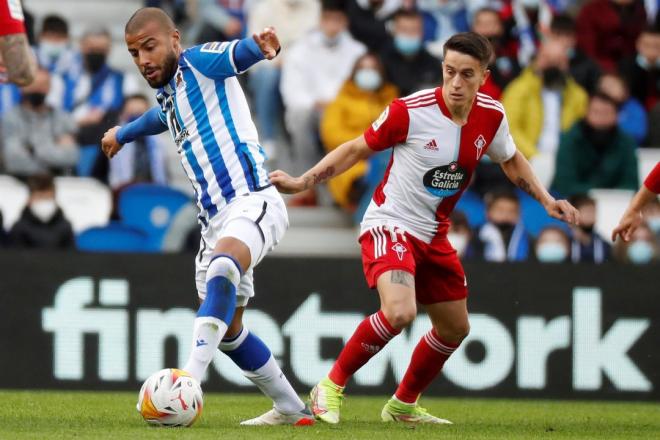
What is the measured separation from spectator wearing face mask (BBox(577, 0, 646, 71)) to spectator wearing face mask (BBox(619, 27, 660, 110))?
0.37 m

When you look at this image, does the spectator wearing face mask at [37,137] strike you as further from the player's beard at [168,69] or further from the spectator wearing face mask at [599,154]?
the player's beard at [168,69]

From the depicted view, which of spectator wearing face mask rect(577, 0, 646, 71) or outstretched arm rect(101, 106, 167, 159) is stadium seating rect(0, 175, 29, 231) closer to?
outstretched arm rect(101, 106, 167, 159)

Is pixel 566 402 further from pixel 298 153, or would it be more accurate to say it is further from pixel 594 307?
pixel 298 153

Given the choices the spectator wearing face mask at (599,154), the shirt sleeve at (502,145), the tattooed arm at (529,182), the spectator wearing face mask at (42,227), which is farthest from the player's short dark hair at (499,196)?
the shirt sleeve at (502,145)

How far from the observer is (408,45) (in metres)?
14.6

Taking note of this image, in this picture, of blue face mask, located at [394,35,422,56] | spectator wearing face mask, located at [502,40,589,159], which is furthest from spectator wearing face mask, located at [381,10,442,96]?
spectator wearing face mask, located at [502,40,589,159]

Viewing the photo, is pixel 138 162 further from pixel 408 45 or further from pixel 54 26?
pixel 408 45

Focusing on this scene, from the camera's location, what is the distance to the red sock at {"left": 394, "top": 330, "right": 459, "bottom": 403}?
8.47 m

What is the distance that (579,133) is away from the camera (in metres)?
13.7

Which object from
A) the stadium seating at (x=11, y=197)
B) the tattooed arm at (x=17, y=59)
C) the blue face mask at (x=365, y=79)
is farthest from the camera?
the blue face mask at (x=365, y=79)

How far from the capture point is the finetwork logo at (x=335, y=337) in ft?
35.7

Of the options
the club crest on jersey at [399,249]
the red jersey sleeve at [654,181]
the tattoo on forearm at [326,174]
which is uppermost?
the tattoo on forearm at [326,174]


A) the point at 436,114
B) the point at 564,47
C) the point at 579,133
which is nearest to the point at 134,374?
the point at 436,114

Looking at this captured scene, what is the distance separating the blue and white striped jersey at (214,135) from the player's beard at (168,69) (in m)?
0.03
